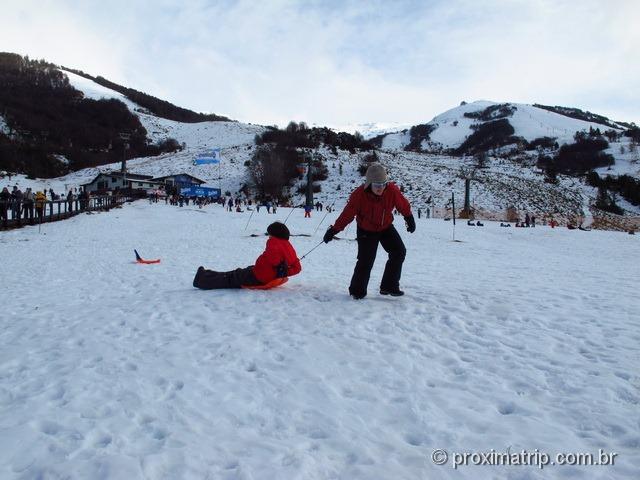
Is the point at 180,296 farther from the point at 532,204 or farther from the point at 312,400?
A: the point at 532,204

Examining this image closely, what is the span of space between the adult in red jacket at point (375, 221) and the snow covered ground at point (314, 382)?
1.07ft

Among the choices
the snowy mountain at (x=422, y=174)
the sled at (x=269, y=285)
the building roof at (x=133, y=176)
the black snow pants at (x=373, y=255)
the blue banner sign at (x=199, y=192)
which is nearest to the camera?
the black snow pants at (x=373, y=255)

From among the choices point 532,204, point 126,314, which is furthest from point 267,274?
point 532,204

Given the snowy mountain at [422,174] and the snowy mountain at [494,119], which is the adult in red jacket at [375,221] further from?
the snowy mountain at [494,119]

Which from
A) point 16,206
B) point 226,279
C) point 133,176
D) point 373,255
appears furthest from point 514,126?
point 226,279

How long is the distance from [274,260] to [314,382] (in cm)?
295

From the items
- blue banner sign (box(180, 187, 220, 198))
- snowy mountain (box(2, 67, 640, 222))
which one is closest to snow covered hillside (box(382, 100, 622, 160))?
snowy mountain (box(2, 67, 640, 222))

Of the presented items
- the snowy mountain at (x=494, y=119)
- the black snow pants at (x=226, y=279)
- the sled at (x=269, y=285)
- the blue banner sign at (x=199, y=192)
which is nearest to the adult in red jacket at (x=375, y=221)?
the sled at (x=269, y=285)

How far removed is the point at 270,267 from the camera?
19.6ft

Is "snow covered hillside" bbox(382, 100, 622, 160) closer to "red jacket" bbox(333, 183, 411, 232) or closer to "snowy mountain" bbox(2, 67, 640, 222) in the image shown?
"snowy mountain" bbox(2, 67, 640, 222)

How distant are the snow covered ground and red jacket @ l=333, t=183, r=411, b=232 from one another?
1.00 meters

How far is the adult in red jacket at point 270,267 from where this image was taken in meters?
5.88

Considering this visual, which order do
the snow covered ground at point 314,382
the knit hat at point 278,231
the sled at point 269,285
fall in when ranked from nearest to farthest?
the snow covered ground at point 314,382, the knit hat at point 278,231, the sled at point 269,285

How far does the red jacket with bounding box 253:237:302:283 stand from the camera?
19.3 feet
